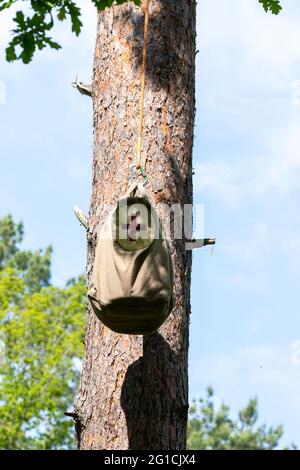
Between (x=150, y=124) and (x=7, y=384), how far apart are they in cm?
1416

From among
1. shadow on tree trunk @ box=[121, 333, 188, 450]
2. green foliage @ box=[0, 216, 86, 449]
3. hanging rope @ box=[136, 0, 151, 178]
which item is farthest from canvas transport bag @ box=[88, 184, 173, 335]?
green foliage @ box=[0, 216, 86, 449]

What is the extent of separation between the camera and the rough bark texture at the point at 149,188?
4355 millimetres

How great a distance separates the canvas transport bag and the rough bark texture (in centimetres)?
33

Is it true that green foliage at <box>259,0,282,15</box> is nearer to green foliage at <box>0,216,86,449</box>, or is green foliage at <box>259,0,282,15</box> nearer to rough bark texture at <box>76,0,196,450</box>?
rough bark texture at <box>76,0,196,450</box>

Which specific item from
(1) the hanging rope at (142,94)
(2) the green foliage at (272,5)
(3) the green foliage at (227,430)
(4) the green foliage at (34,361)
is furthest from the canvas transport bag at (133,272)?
(3) the green foliage at (227,430)

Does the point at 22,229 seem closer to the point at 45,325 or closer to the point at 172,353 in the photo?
the point at 45,325

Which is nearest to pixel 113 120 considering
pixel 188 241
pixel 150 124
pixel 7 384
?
pixel 150 124

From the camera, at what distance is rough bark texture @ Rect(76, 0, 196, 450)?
4355 mm

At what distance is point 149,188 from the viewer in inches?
182

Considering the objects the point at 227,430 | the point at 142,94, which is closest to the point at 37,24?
the point at 142,94

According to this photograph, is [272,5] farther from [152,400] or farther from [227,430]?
[227,430]

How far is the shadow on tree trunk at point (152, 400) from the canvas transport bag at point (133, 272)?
279 millimetres

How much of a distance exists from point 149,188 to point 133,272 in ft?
2.43

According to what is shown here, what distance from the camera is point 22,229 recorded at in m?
37.3
